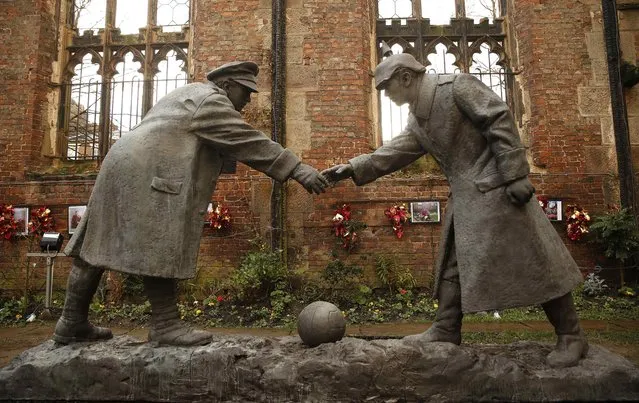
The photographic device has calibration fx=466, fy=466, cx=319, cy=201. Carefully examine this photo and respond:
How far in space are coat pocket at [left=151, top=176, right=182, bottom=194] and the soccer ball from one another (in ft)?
3.62

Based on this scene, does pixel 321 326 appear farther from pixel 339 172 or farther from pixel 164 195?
pixel 164 195

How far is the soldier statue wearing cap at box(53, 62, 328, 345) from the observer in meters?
2.70

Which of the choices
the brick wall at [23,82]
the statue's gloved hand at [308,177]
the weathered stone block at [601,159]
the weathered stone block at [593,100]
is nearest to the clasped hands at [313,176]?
the statue's gloved hand at [308,177]

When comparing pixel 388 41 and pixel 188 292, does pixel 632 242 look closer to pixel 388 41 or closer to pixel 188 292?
pixel 388 41

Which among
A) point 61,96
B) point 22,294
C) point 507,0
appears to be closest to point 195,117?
point 22,294

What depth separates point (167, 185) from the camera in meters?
2.75

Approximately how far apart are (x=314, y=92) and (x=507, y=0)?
13.5ft

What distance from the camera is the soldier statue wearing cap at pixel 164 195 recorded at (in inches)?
106

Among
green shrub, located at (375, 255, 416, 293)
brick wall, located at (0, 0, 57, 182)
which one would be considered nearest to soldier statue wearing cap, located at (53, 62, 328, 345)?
green shrub, located at (375, 255, 416, 293)

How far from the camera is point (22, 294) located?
291 inches

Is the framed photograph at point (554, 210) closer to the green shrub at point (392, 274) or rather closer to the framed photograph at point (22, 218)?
the green shrub at point (392, 274)

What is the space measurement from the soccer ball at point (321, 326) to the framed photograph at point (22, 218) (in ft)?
21.5

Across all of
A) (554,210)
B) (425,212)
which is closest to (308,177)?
(425,212)

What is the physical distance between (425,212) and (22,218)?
6523 millimetres
